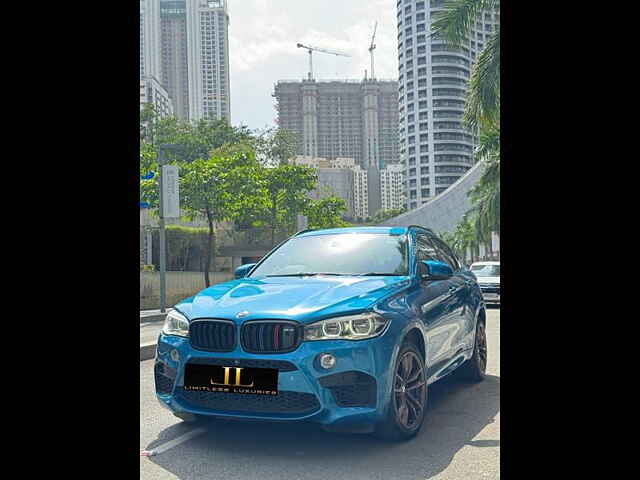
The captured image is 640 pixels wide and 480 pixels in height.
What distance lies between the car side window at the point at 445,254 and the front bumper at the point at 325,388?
2.16 m

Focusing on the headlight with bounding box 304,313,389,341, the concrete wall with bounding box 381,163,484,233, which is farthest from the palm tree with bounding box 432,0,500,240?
the concrete wall with bounding box 381,163,484,233

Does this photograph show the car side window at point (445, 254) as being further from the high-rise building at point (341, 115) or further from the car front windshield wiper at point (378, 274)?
the high-rise building at point (341, 115)

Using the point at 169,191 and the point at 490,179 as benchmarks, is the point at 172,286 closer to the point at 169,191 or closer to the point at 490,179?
the point at 169,191

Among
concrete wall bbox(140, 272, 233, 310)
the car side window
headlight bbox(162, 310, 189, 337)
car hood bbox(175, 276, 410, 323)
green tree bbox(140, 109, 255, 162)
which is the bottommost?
concrete wall bbox(140, 272, 233, 310)

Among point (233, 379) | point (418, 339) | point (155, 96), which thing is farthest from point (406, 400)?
point (155, 96)

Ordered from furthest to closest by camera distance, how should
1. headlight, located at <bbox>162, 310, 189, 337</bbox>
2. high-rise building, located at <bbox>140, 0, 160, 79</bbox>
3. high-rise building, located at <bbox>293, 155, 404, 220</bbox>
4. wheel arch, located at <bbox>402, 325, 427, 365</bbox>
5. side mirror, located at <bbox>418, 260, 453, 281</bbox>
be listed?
high-rise building, located at <bbox>293, 155, 404, 220</bbox> → high-rise building, located at <bbox>140, 0, 160, 79</bbox> → side mirror, located at <bbox>418, 260, 453, 281</bbox> → wheel arch, located at <bbox>402, 325, 427, 365</bbox> → headlight, located at <bbox>162, 310, 189, 337</bbox>

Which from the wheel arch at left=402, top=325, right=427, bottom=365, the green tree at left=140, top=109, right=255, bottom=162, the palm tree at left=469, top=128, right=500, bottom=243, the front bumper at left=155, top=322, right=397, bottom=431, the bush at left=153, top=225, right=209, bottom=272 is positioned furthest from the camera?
the green tree at left=140, top=109, right=255, bottom=162

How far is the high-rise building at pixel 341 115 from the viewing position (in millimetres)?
100500

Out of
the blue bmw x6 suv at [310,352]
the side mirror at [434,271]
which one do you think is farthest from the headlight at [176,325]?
the side mirror at [434,271]

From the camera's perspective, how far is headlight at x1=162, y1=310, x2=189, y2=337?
443cm

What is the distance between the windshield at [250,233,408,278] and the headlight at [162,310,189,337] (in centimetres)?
105

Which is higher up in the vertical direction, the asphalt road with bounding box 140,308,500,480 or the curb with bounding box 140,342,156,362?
the asphalt road with bounding box 140,308,500,480

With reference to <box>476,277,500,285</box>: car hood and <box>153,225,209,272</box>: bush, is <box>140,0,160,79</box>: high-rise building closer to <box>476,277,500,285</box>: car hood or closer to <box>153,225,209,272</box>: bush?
<box>153,225,209,272</box>: bush

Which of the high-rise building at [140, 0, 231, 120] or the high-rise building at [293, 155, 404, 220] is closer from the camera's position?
the high-rise building at [140, 0, 231, 120]
